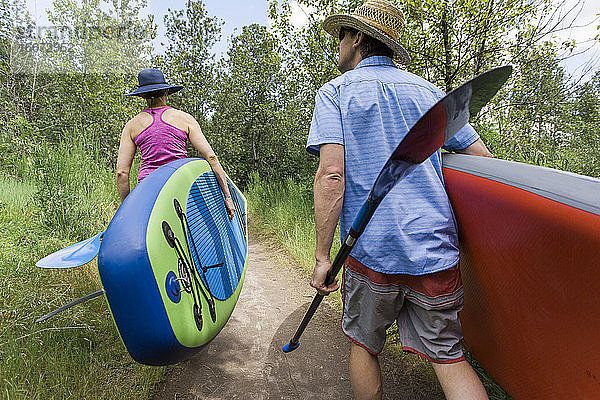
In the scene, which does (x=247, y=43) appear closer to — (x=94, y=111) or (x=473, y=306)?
(x=94, y=111)

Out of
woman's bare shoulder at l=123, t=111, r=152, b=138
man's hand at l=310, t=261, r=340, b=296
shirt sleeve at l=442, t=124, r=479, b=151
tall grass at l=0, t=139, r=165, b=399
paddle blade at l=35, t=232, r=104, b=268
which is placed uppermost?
shirt sleeve at l=442, t=124, r=479, b=151

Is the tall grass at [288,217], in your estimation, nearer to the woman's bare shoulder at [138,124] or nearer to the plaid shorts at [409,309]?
the woman's bare shoulder at [138,124]

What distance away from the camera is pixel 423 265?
147cm

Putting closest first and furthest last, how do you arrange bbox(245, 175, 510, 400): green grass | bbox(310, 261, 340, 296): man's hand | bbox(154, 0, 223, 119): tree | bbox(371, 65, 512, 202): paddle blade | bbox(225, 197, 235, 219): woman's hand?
bbox(371, 65, 512, 202): paddle blade → bbox(310, 261, 340, 296): man's hand → bbox(245, 175, 510, 400): green grass → bbox(225, 197, 235, 219): woman's hand → bbox(154, 0, 223, 119): tree

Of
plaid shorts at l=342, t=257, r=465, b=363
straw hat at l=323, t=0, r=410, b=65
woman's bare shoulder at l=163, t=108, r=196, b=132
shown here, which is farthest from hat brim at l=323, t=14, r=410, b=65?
woman's bare shoulder at l=163, t=108, r=196, b=132

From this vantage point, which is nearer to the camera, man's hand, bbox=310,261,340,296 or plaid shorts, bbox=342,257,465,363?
plaid shorts, bbox=342,257,465,363

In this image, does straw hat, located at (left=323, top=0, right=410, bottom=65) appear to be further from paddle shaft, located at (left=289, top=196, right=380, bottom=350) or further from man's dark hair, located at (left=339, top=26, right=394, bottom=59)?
paddle shaft, located at (left=289, top=196, right=380, bottom=350)

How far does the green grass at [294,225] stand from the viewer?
2528mm

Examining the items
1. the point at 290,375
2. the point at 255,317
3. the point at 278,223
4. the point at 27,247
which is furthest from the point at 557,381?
the point at 278,223

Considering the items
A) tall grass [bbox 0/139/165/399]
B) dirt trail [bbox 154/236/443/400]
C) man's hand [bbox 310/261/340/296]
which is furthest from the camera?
dirt trail [bbox 154/236/443/400]

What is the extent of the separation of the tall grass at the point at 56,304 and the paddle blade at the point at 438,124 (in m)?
1.94

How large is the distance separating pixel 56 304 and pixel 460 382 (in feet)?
8.92

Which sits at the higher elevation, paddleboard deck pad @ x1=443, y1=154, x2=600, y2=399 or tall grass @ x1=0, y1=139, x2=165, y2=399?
paddleboard deck pad @ x1=443, y1=154, x2=600, y2=399

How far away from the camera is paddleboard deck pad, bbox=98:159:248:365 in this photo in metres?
1.57
